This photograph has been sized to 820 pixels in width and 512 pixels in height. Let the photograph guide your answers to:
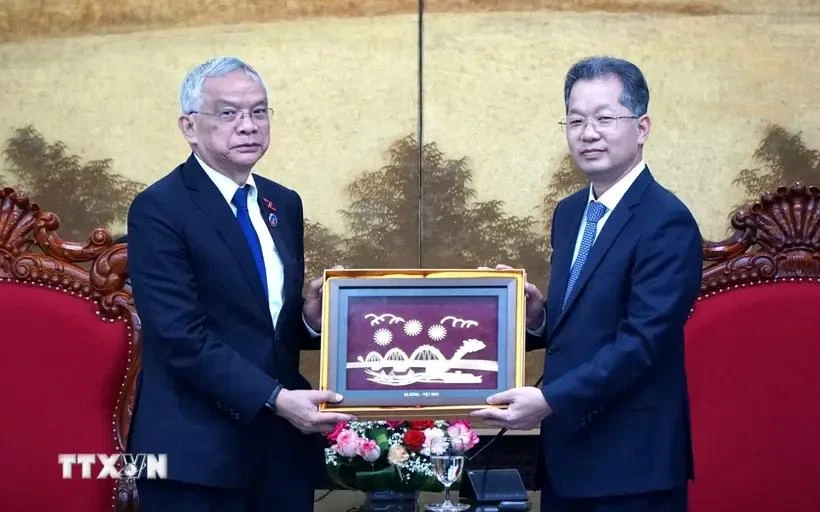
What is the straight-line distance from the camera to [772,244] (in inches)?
113

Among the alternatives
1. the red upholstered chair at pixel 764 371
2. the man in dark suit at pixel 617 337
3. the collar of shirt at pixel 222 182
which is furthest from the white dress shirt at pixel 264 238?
the red upholstered chair at pixel 764 371

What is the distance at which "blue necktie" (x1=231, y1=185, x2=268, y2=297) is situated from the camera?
7.55 ft

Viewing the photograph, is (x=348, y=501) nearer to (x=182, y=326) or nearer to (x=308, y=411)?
(x=308, y=411)

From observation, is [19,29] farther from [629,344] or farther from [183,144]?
[629,344]

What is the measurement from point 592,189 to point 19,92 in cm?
206

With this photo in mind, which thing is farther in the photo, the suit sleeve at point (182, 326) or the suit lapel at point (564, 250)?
the suit lapel at point (564, 250)

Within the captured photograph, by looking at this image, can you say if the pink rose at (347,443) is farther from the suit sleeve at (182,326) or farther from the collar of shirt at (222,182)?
the collar of shirt at (222,182)

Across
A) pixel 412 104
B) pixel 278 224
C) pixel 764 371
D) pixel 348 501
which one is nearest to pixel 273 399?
pixel 278 224

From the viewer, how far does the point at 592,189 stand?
7.68 feet

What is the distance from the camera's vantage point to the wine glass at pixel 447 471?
2.26m

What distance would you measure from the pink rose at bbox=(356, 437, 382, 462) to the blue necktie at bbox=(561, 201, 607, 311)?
470 millimetres

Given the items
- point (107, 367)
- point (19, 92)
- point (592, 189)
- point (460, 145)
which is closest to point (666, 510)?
point (592, 189)

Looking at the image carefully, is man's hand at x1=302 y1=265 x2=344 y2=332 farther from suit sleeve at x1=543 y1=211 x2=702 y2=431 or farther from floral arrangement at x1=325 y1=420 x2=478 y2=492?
suit sleeve at x1=543 y1=211 x2=702 y2=431

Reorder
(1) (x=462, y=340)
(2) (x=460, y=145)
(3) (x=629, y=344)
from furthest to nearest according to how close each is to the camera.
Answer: (2) (x=460, y=145) → (1) (x=462, y=340) → (3) (x=629, y=344)
